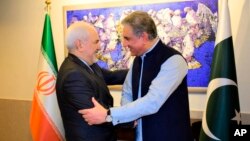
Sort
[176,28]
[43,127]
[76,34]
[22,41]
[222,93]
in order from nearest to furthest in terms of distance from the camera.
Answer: [76,34], [222,93], [176,28], [43,127], [22,41]

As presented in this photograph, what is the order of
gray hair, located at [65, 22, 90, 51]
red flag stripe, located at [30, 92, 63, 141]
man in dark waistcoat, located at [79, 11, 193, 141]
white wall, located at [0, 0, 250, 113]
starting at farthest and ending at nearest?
white wall, located at [0, 0, 250, 113] < red flag stripe, located at [30, 92, 63, 141] < gray hair, located at [65, 22, 90, 51] < man in dark waistcoat, located at [79, 11, 193, 141]

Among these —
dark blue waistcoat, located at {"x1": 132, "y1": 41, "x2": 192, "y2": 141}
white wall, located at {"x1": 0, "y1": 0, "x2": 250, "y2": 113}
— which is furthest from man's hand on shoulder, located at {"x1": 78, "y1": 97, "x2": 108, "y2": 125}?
white wall, located at {"x1": 0, "y1": 0, "x2": 250, "y2": 113}

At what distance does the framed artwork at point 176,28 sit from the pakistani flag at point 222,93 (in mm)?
330

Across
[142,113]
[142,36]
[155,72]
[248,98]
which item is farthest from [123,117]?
[248,98]

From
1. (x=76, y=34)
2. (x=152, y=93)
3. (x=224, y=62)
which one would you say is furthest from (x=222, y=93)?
(x=76, y=34)

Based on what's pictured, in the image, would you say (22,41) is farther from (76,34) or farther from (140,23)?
(140,23)

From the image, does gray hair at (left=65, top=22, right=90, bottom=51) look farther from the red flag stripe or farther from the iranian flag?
the red flag stripe

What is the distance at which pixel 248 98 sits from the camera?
7.56 ft

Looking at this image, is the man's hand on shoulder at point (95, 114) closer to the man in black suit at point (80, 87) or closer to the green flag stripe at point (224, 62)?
the man in black suit at point (80, 87)

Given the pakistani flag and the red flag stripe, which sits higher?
the pakistani flag

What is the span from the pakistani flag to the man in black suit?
Answer: 664 millimetres

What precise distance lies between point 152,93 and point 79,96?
16.1 inches

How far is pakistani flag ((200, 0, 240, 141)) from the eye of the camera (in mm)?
2014

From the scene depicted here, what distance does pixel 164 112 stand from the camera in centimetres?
175
